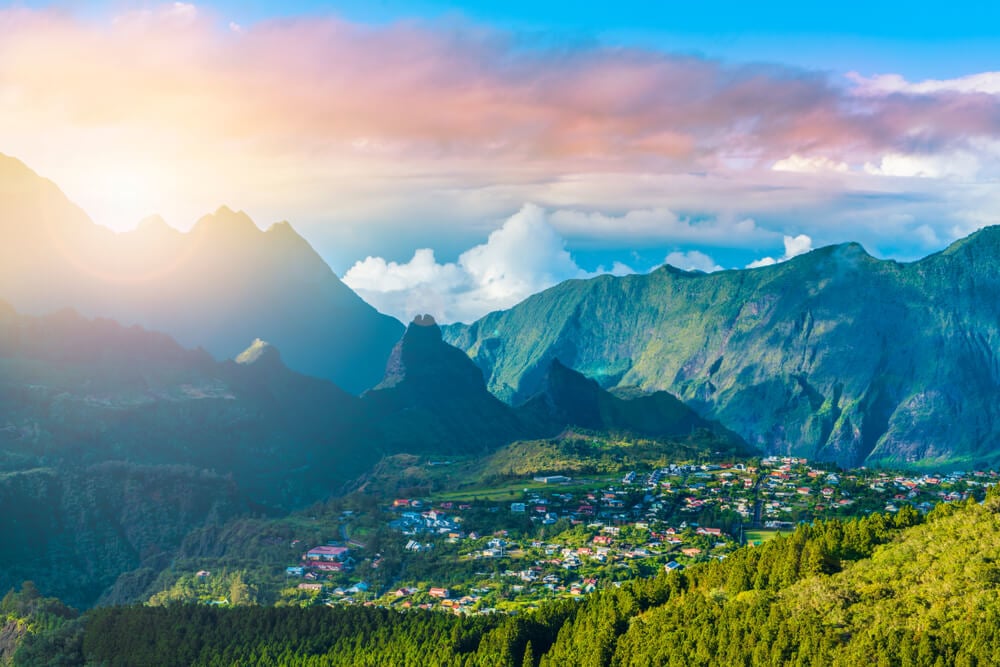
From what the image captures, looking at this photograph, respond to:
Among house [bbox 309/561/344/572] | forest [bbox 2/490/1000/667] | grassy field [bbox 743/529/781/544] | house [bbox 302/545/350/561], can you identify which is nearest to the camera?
forest [bbox 2/490/1000/667]

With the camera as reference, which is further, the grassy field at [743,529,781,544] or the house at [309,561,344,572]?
the grassy field at [743,529,781,544]

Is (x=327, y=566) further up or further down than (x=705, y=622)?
further down

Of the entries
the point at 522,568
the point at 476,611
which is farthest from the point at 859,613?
the point at 522,568

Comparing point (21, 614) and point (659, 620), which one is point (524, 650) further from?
point (21, 614)

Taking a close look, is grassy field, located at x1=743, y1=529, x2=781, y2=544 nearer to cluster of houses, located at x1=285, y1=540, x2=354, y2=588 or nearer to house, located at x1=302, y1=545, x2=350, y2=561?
cluster of houses, located at x1=285, y1=540, x2=354, y2=588

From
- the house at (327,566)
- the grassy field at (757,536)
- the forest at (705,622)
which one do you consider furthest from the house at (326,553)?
the grassy field at (757,536)

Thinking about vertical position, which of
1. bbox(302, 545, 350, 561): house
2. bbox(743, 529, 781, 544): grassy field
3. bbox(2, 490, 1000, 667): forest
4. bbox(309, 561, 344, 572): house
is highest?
bbox(2, 490, 1000, 667): forest

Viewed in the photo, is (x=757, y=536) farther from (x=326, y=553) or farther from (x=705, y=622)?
(x=705, y=622)

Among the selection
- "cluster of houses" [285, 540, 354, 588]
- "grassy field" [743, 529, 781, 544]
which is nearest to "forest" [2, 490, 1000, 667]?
"cluster of houses" [285, 540, 354, 588]

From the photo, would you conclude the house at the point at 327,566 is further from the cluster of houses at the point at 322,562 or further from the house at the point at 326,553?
the house at the point at 326,553

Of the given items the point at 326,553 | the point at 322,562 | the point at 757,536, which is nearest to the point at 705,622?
the point at 757,536

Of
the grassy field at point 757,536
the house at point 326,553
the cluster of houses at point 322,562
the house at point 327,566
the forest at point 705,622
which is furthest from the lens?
the grassy field at point 757,536

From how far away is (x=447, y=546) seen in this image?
195 metres

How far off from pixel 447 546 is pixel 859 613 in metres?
114
